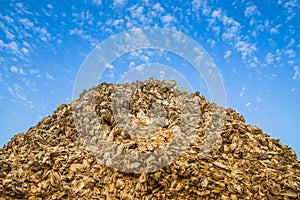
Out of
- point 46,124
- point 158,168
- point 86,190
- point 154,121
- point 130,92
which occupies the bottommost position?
point 86,190

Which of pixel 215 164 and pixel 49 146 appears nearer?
pixel 215 164

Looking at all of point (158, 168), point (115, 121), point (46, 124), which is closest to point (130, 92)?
point (115, 121)

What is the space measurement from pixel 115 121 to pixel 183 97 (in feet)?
13.5

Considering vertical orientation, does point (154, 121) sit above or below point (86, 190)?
above

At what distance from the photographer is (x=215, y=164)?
9867 millimetres

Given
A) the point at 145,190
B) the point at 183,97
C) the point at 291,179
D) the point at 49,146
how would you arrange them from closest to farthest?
the point at 145,190
the point at 291,179
the point at 49,146
the point at 183,97

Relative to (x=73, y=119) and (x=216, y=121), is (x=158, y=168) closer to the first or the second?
(x=216, y=121)

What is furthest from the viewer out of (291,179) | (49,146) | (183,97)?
(183,97)

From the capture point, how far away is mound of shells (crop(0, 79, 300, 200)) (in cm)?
909

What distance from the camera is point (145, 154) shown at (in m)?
9.78

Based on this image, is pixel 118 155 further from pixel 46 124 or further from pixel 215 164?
pixel 46 124

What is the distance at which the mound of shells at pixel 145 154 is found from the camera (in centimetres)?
909

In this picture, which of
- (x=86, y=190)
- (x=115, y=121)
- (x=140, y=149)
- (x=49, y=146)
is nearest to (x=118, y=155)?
(x=140, y=149)

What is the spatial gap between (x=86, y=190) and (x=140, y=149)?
2454 mm
